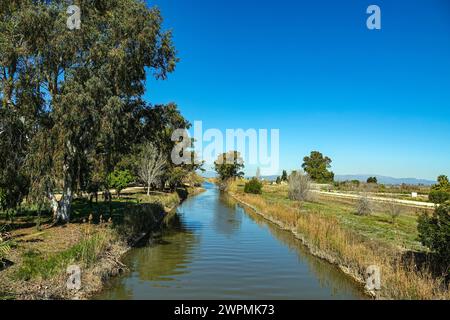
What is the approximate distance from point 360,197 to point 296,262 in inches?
802

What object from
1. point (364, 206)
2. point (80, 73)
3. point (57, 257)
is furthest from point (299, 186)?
point (57, 257)

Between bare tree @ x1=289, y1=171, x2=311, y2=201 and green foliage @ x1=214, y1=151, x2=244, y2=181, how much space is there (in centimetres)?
5414

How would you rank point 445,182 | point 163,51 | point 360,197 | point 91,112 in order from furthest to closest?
1. point 445,182
2. point 360,197
3. point 163,51
4. point 91,112

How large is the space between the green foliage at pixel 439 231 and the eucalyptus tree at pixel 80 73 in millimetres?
12820

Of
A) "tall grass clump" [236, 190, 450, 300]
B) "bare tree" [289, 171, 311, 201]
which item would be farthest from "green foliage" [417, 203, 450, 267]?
"bare tree" [289, 171, 311, 201]

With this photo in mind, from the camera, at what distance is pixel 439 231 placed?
12.2 meters

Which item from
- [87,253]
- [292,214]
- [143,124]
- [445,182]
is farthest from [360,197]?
[445,182]

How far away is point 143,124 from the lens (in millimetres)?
21297

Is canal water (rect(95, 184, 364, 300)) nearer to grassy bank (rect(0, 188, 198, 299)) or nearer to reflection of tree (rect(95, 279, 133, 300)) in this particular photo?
reflection of tree (rect(95, 279, 133, 300))

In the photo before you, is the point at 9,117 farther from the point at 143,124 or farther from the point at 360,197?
the point at 360,197

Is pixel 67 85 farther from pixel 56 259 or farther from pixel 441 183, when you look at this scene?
pixel 441 183

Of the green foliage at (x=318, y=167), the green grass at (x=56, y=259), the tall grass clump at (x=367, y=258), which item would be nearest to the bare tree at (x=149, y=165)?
the tall grass clump at (x=367, y=258)

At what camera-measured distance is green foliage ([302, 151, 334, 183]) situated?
131 meters

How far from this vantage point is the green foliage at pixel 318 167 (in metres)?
131
